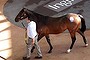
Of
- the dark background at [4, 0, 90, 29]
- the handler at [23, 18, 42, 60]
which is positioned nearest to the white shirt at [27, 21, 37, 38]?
the handler at [23, 18, 42, 60]

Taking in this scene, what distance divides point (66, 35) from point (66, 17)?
0.88 metres

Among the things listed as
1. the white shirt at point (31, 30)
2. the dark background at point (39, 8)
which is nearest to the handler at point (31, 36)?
the white shirt at point (31, 30)

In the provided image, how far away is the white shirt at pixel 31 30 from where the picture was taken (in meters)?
4.92

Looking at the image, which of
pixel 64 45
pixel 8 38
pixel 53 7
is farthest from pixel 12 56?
pixel 53 7

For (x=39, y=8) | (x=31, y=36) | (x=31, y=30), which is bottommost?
(x=31, y=36)

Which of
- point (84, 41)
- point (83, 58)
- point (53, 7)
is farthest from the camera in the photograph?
point (53, 7)

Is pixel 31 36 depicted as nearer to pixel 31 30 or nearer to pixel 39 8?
pixel 31 30

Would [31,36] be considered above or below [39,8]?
→ below

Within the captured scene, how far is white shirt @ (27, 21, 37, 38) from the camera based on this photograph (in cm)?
492

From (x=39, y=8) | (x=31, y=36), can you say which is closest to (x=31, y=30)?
(x=31, y=36)

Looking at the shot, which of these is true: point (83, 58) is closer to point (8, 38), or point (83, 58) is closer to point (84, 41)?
point (84, 41)

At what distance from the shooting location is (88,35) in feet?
20.2

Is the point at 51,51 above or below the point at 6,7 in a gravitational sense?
below

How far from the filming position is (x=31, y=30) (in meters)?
4.93
